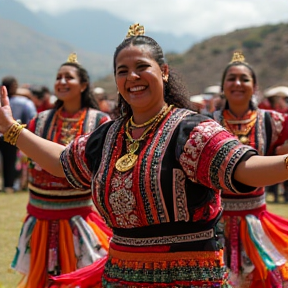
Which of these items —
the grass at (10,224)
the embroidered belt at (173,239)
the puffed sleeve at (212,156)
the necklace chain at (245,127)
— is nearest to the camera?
the puffed sleeve at (212,156)

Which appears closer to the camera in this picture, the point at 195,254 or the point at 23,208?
the point at 195,254

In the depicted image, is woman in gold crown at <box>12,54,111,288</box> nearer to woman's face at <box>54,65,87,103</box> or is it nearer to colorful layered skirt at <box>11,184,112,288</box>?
colorful layered skirt at <box>11,184,112,288</box>

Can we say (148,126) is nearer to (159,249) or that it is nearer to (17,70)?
(159,249)

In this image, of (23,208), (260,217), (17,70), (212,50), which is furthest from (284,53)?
(17,70)

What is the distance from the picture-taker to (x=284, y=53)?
55.3 meters

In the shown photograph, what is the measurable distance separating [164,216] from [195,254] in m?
0.23

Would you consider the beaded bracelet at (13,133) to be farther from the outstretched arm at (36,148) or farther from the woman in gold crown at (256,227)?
the woman in gold crown at (256,227)

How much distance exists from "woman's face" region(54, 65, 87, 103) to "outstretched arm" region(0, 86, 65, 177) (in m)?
2.05

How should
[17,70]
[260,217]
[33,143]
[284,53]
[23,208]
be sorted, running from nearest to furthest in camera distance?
1. [33,143]
2. [260,217]
3. [23,208]
4. [284,53]
5. [17,70]

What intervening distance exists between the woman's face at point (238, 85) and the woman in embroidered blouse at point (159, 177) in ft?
7.11

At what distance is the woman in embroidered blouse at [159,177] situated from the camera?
8.70ft

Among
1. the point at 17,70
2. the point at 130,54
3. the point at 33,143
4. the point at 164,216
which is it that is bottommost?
the point at 164,216

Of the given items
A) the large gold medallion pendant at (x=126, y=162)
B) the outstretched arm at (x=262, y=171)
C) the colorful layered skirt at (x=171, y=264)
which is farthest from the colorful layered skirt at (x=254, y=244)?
the outstretched arm at (x=262, y=171)

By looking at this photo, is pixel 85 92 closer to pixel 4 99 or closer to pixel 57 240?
pixel 57 240
